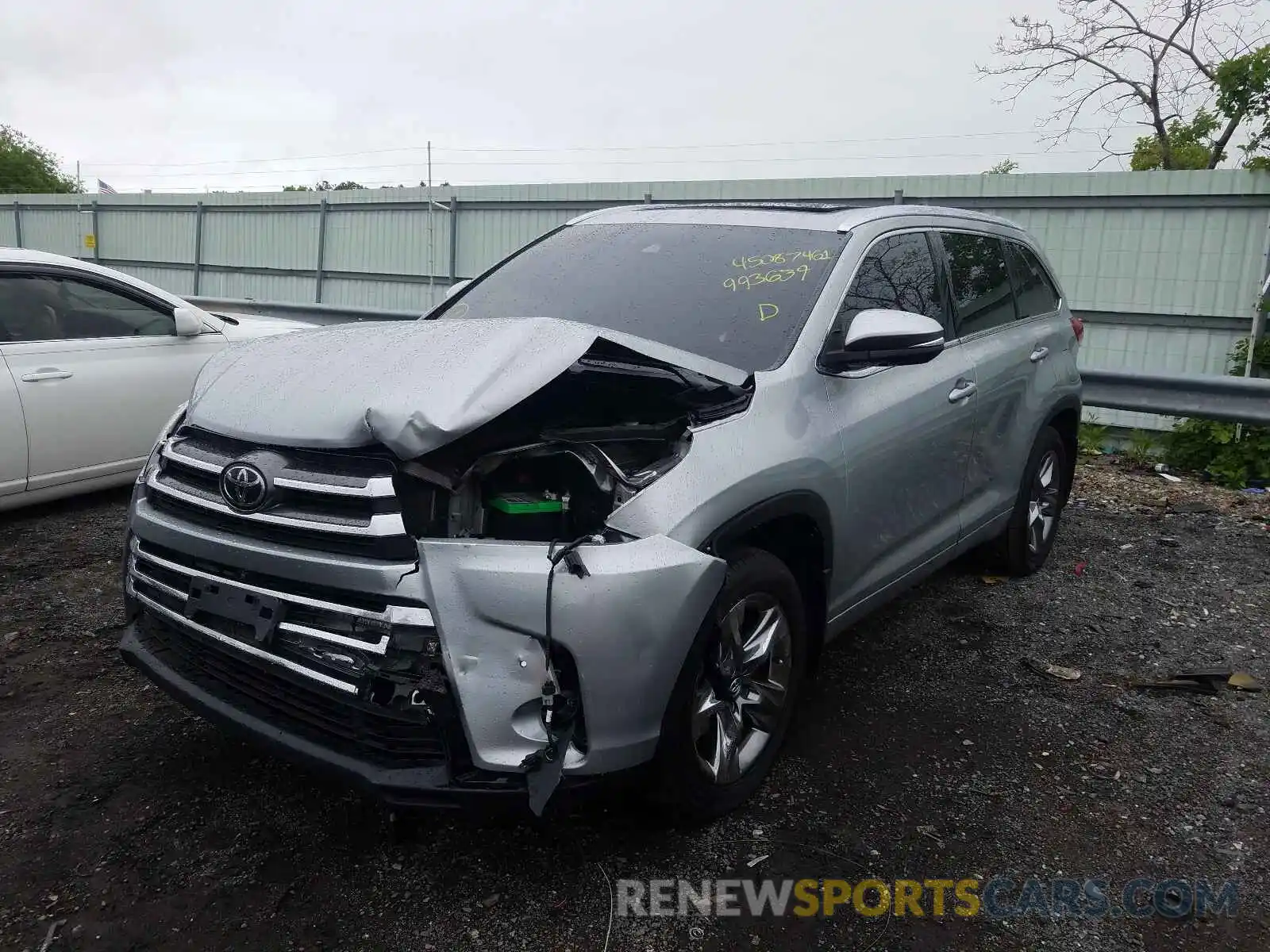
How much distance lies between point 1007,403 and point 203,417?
132 inches

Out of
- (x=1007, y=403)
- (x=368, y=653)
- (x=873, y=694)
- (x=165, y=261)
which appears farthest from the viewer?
(x=165, y=261)

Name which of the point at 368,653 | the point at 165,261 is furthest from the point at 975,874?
the point at 165,261

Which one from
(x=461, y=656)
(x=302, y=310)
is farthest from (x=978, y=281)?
(x=302, y=310)

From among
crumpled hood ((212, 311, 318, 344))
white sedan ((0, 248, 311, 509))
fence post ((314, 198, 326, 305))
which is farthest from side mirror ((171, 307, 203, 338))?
fence post ((314, 198, 326, 305))

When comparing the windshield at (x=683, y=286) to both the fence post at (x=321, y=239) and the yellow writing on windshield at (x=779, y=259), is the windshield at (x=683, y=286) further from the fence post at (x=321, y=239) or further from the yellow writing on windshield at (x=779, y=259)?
the fence post at (x=321, y=239)

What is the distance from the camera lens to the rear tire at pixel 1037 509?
5004 millimetres

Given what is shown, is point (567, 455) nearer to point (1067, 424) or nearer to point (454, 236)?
point (1067, 424)

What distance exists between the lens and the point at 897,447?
3.66 meters

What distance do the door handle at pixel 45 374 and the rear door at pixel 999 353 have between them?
15.1 feet

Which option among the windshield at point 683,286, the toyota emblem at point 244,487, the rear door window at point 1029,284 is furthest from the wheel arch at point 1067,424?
the toyota emblem at point 244,487

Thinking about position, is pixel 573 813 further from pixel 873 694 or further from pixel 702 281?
pixel 702 281

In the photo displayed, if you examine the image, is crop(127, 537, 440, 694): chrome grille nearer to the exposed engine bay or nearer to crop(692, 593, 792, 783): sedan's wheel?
the exposed engine bay

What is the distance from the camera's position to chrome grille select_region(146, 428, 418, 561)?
8.04 ft

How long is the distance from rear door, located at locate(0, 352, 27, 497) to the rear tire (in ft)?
16.7
